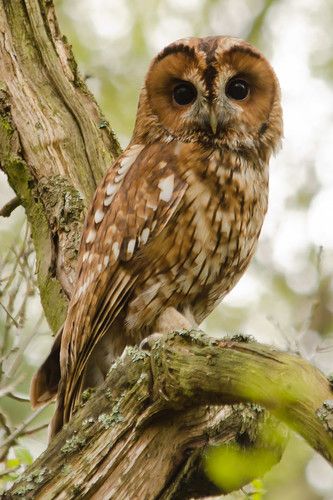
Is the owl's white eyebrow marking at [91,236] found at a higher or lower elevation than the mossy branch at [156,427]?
higher

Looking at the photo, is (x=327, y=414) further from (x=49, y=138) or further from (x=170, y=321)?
(x=49, y=138)

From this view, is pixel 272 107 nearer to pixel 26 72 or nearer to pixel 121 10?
pixel 26 72

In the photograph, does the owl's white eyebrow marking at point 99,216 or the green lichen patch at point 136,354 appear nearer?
the green lichen patch at point 136,354

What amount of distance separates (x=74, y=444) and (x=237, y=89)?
6.21 feet

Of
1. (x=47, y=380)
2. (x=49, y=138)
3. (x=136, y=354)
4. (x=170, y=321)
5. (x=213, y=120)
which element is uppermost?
(x=213, y=120)

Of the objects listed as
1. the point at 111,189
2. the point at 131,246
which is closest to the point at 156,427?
the point at 131,246

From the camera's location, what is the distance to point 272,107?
3.95 meters

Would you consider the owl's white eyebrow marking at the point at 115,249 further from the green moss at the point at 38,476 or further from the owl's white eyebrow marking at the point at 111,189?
the green moss at the point at 38,476

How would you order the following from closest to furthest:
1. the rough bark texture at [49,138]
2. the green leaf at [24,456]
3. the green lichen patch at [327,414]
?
1. the green lichen patch at [327,414]
2. the green leaf at [24,456]
3. the rough bark texture at [49,138]

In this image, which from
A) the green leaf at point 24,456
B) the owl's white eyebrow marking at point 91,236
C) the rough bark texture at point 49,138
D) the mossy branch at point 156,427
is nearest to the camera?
the mossy branch at point 156,427

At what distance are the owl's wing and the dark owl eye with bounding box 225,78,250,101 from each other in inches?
15.8

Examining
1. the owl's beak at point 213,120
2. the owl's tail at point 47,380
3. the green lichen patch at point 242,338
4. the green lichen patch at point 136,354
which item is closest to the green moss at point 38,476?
the green lichen patch at point 136,354

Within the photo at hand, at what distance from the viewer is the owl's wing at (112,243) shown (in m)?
3.41

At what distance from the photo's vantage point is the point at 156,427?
268cm
